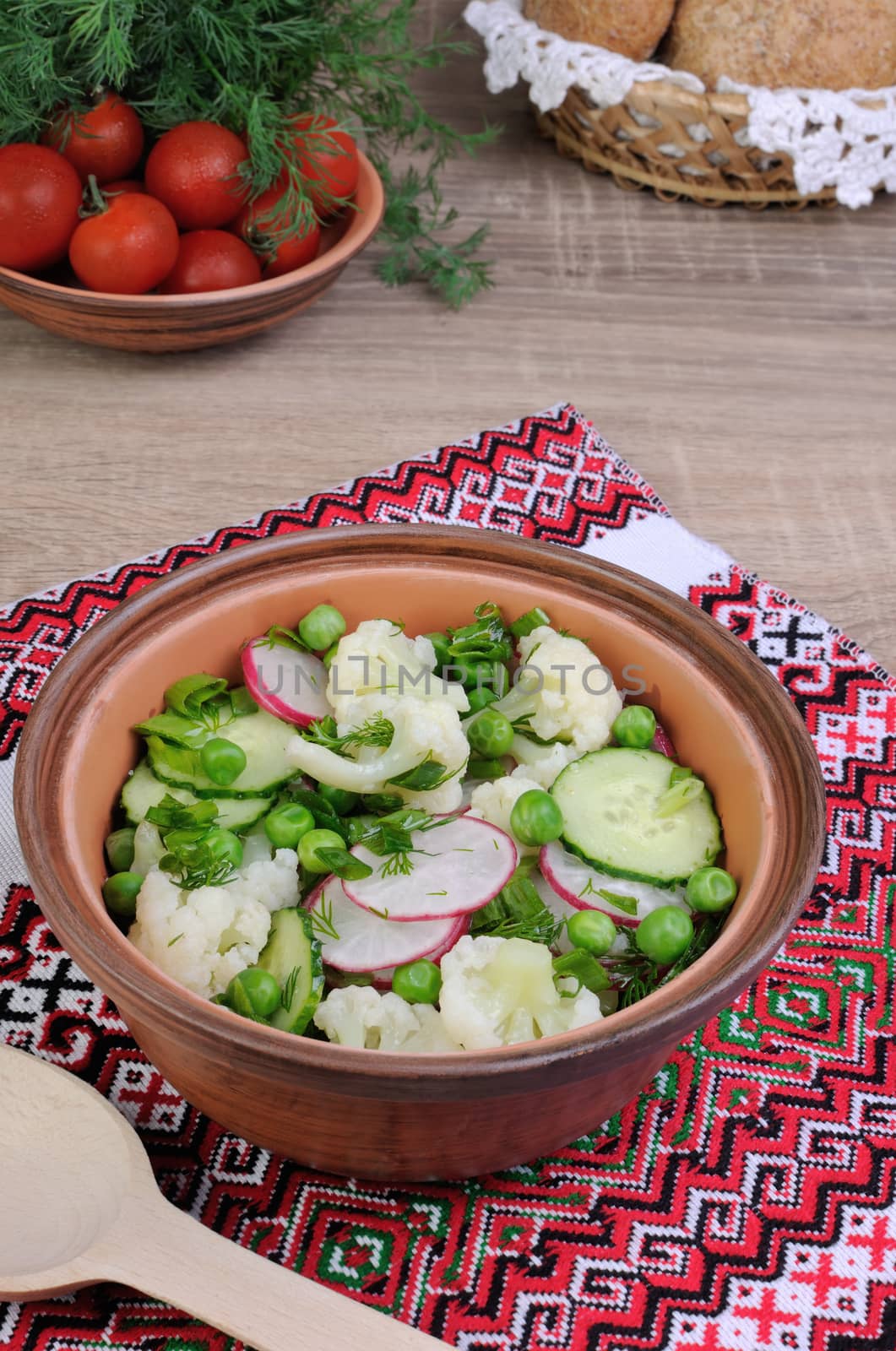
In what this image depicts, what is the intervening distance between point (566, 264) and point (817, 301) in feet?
1.78

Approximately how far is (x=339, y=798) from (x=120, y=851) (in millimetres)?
233

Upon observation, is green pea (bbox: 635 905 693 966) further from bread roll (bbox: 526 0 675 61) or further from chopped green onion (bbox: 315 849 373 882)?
bread roll (bbox: 526 0 675 61)

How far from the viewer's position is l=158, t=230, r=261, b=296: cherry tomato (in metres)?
2.25

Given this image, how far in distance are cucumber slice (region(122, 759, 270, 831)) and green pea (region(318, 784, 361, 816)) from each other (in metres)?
0.06

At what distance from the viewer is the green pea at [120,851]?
132 cm

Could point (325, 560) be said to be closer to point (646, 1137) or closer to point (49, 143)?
point (646, 1137)

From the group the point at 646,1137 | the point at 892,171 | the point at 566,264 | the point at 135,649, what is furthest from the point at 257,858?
the point at 892,171

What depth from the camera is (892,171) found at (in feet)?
9.07

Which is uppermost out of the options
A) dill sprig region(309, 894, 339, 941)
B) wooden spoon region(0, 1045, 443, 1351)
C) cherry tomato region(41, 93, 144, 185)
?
cherry tomato region(41, 93, 144, 185)

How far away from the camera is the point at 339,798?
1362mm

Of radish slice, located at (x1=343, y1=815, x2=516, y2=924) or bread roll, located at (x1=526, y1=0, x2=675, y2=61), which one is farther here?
bread roll, located at (x1=526, y1=0, x2=675, y2=61)

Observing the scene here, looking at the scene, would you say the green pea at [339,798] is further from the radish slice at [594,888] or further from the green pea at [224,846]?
the radish slice at [594,888]

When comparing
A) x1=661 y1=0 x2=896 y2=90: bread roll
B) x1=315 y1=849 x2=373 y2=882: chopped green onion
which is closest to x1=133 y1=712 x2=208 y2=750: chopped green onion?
x1=315 y1=849 x2=373 y2=882: chopped green onion

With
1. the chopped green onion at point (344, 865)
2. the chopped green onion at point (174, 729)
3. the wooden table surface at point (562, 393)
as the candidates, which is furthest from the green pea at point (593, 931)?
the wooden table surface at point (562, 393)
